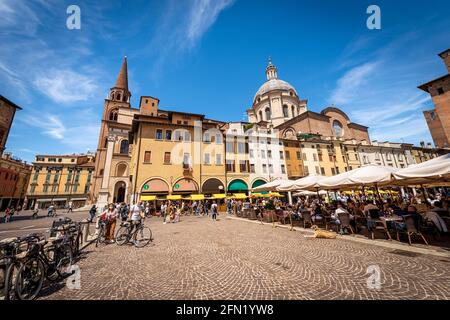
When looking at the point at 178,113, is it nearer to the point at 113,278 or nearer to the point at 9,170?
the point at 113,278

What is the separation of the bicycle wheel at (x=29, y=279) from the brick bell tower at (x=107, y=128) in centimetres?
3086

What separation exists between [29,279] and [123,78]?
2075 inches

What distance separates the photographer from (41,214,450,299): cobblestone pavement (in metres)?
3.44

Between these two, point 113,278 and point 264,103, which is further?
point 264,103

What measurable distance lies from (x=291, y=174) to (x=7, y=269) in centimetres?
3243

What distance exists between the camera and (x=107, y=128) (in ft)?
133

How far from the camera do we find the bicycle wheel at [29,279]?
334cm

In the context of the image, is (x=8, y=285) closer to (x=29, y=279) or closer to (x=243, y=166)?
(x=29, y=279)

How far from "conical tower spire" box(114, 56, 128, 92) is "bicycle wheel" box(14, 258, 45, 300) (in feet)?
163

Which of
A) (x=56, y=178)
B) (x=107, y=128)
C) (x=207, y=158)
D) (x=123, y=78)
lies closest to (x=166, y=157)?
(x=207, y=158)

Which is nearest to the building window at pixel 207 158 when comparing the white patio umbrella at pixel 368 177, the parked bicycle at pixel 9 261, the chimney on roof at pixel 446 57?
the white patio umbrella at pixel 368 177

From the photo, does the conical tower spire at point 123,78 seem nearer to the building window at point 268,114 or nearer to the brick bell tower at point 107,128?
the brick bell tower at point 107,128
